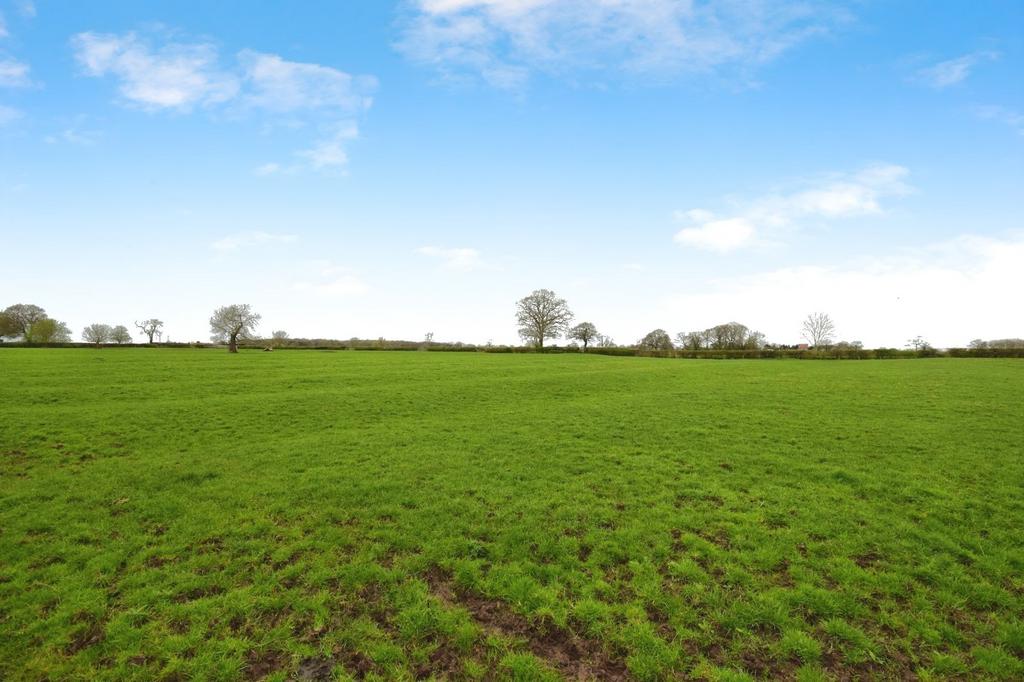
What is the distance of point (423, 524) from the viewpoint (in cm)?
1156

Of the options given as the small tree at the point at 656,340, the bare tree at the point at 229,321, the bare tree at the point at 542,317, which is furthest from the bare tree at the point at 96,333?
the small tree at the point at 656,340

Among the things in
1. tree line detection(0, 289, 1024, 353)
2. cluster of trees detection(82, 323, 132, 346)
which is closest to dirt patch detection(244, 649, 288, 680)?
tree line detection(0, 289, 1024, 353)

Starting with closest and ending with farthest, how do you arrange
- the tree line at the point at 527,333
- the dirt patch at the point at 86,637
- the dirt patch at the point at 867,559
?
the dirt patch at the point at 86,637 < the dirt patch at the point at 867,559 < the tree line at the point at 527,333

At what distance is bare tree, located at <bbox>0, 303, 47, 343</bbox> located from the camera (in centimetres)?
10606

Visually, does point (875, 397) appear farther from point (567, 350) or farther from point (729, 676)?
point (567, 350)

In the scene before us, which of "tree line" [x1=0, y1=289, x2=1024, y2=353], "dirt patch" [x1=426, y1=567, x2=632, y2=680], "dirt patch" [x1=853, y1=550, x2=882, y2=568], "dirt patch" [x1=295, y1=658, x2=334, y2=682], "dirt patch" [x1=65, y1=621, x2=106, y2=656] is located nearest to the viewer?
"dirt patch" [x1=295, y1=658, x2=334, y2=682]

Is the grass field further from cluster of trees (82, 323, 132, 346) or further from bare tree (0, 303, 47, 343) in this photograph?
cluster of trees (82, 323, 132, 346)

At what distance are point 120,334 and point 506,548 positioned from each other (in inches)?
6945

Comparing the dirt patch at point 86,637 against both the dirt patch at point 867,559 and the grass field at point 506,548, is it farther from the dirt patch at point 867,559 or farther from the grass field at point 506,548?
the dirt patch at point 867,559

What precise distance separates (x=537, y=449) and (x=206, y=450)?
1279 centimetres

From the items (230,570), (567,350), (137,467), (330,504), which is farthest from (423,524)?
(567,350)

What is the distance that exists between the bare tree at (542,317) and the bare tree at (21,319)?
4470 inches

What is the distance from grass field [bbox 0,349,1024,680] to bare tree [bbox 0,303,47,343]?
12456cm

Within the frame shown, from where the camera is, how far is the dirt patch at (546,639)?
695cm
